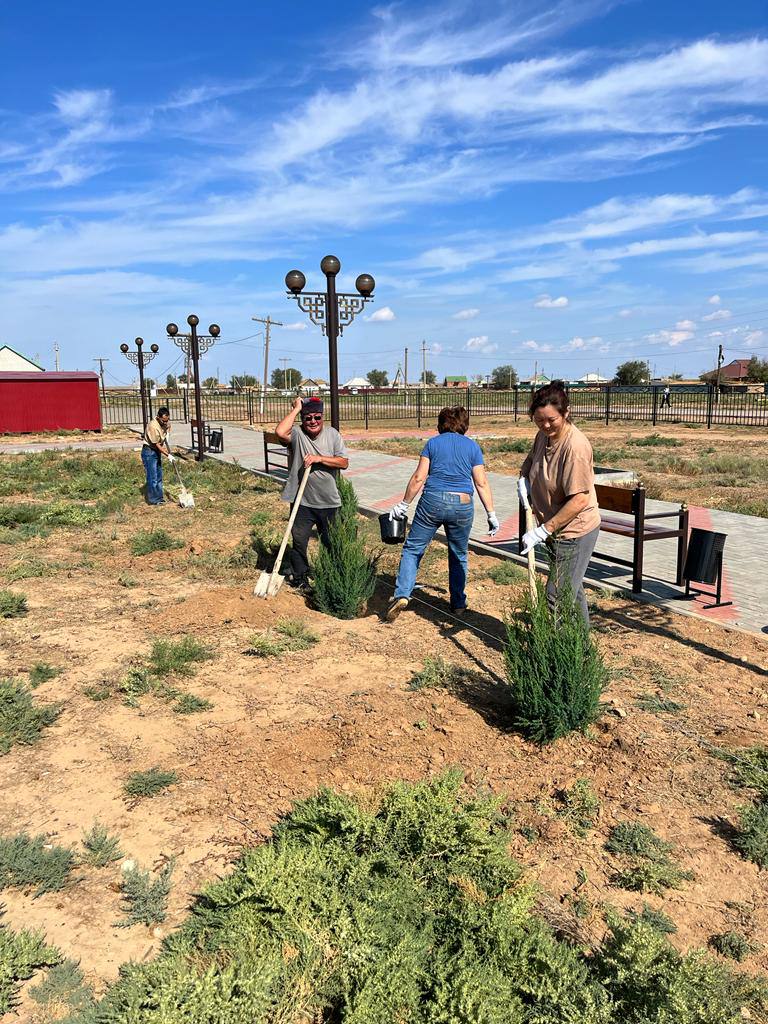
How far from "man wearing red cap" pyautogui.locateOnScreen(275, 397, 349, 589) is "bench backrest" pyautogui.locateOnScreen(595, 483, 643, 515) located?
2245 millimetres

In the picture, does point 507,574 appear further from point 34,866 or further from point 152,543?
point 34,866

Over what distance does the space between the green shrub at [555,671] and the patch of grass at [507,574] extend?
2.95m

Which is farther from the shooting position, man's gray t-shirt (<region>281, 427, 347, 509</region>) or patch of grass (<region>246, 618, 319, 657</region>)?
man's gray t-shirt (<region>281, 427, 347, 509</region>)

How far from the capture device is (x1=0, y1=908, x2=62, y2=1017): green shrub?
226 centimetres

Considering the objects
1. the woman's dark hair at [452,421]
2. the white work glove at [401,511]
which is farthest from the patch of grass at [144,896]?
the woman's dark hair at [452,421]

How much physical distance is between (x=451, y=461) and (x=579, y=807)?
2.74 m

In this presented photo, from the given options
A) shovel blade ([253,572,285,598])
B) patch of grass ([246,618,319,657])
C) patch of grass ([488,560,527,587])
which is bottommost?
patch of grass ([246,618,319,657])

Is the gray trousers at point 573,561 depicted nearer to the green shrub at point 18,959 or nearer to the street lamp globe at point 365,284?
the green shrub at point 18,959

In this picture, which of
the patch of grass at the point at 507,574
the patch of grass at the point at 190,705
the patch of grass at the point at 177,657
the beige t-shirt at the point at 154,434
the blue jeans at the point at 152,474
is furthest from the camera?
the blue jeans at the point at 152,474

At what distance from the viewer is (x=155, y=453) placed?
11.3 meters

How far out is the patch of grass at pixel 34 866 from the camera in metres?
2.78

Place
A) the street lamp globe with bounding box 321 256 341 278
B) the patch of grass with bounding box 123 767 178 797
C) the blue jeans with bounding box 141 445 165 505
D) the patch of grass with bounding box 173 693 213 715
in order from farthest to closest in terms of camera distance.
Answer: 1. the blue jeans with bounding box 141 445 165 505
2. the street lamp globe with bounding box 321 256 341 278
3. the patch of grass with bounding box 173 693 213 715
4. the patch of grass with bounding box 123 767 178 797

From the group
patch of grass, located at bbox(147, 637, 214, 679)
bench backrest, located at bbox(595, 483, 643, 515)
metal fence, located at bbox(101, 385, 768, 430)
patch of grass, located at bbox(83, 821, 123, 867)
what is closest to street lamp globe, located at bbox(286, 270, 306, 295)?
bench backrest, located at bbox(595, 483, 643, 515)

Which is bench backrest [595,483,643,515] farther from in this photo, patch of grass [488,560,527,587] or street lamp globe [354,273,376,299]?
street lamp globe [354,273,376,299]
